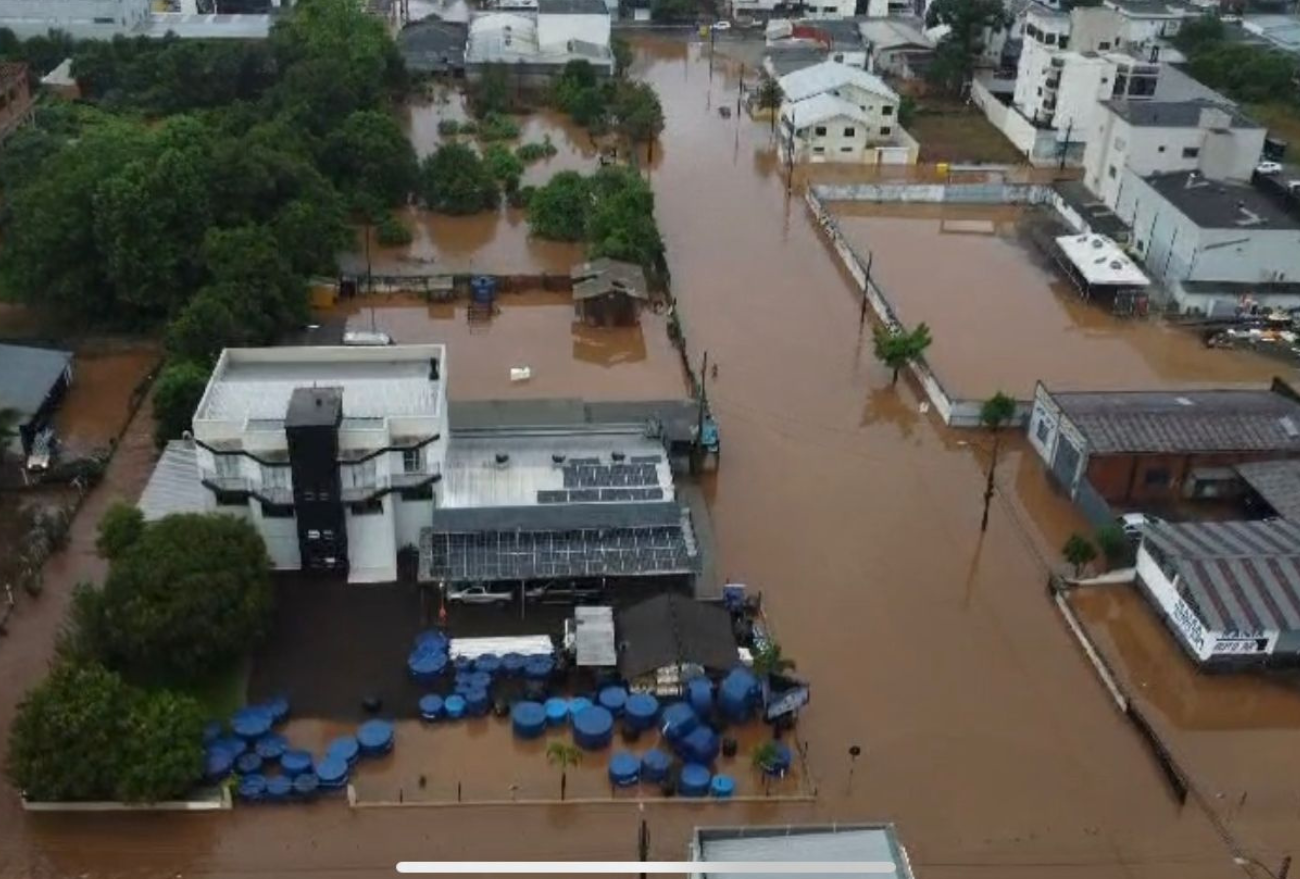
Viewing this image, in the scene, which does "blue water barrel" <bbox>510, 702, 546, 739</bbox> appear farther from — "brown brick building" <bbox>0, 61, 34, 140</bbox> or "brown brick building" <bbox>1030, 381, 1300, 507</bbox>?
"brown brick building" <bbox>0, 61, 34, 140</bbox>

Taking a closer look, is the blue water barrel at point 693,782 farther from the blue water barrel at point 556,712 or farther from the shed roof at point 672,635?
the blue water barrel at point 556,712

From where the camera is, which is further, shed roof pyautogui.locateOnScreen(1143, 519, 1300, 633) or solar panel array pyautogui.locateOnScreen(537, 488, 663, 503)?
solar panel array pyautogui.locateOnScreen(537, 488, 663, 503)

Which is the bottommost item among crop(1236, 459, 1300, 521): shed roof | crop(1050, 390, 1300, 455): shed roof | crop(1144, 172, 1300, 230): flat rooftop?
crop(1236, 459, 1300, 521): shed roof

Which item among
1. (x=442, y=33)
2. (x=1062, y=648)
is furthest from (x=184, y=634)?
(x=442, y=33)

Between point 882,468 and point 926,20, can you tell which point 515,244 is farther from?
point 926,20

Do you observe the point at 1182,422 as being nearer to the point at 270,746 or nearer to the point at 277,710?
the point at 277,710

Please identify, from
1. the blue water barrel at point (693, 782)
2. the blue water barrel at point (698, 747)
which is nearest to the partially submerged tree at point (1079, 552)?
the blue water barrel at point (698, 747)

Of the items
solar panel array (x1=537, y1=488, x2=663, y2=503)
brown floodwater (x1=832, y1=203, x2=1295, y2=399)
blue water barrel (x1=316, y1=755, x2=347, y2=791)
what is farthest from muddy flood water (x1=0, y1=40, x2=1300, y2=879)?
solar panel array (x1=537, y1=488, x2=663, y2=503)
